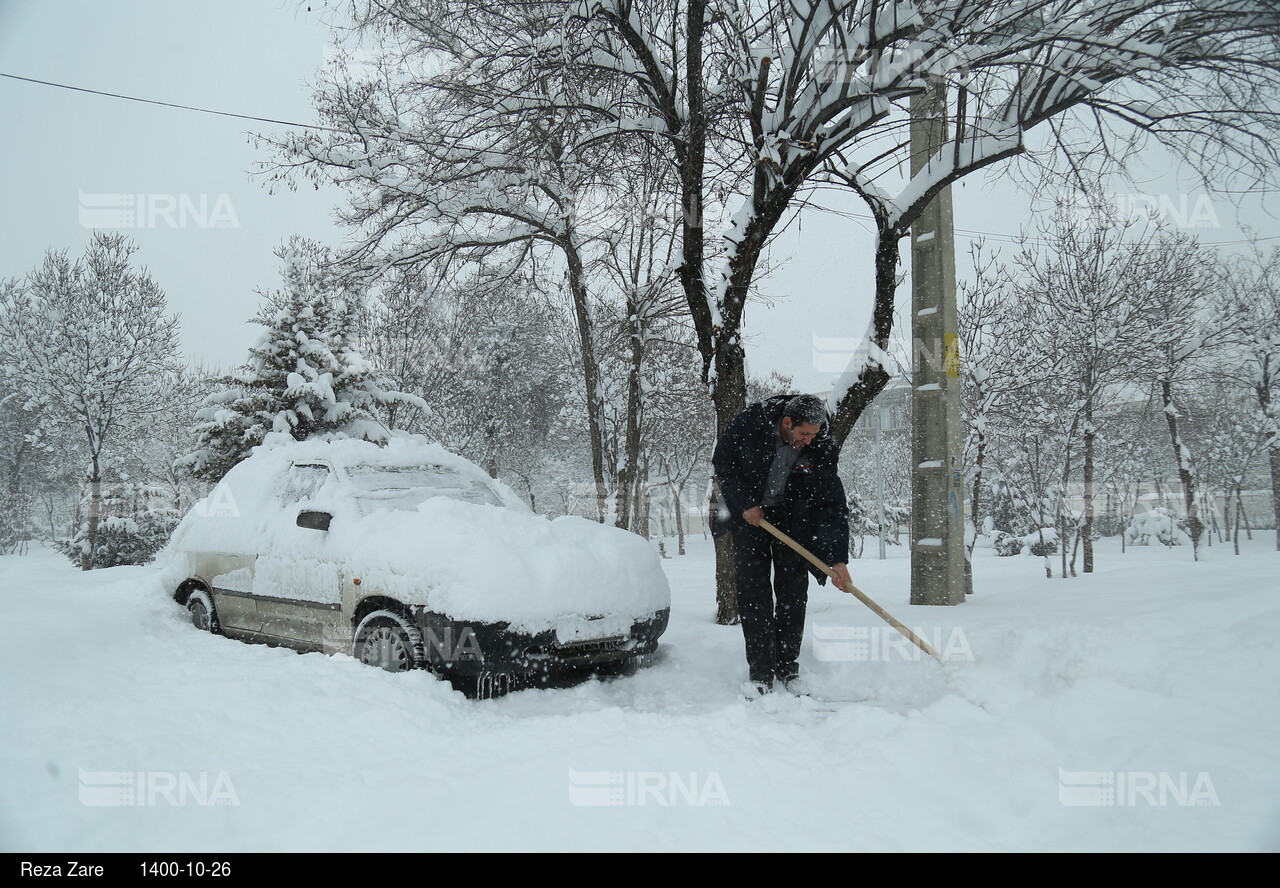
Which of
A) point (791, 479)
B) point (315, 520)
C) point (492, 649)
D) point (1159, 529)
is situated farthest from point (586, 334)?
point (1159, 529)

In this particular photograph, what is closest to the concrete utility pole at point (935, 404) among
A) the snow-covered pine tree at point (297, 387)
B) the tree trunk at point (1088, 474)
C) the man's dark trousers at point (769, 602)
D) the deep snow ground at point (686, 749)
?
the deep snow ground at point (686, 749)

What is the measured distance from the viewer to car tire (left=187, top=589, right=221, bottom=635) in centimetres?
544

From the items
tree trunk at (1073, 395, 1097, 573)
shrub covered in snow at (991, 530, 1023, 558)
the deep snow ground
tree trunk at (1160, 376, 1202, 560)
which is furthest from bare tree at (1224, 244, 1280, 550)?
the deep snow ground

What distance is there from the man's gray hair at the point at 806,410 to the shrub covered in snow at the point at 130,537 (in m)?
19.6

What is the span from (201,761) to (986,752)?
304 centimetres

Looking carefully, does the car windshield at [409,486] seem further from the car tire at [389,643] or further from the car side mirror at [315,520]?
the car tire at [389,643]

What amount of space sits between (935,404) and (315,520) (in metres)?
5.03

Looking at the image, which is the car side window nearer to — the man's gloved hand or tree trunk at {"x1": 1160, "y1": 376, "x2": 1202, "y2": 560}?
the man's gloved hand

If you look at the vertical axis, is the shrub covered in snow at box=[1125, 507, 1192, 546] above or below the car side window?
below

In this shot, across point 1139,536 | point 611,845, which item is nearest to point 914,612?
point 611,845

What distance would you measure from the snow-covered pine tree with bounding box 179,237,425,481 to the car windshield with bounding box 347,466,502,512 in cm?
1160

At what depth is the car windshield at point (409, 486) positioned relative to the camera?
4820 mm

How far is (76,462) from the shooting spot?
3203cm

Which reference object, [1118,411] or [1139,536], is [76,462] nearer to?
[1118,411]
